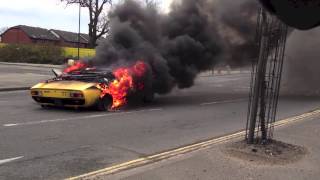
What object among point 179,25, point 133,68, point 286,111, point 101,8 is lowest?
point 286,111

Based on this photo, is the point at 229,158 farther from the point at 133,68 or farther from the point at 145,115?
the point at 133,68

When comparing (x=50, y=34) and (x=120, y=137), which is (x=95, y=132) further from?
(x=50, y=34)

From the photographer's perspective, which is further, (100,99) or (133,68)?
(133,68)

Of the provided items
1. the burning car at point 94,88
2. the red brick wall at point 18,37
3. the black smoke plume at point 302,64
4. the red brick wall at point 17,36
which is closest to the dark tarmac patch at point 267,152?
the burning car at point 94,88

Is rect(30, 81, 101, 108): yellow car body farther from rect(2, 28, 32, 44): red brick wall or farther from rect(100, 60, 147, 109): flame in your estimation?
rect(2, 28, 32, 44): red brick wall

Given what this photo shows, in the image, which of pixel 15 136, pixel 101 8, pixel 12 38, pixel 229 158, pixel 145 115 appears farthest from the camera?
pixel 12 38

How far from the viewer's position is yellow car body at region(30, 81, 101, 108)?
12.4 metres

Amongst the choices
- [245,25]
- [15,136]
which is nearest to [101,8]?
[245,25]

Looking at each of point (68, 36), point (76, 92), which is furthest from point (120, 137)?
point (68, 36)

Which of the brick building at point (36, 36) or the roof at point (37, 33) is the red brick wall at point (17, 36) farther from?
the roof at point (37, 33)

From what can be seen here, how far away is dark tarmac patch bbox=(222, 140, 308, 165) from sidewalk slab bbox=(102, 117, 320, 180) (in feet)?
0.36

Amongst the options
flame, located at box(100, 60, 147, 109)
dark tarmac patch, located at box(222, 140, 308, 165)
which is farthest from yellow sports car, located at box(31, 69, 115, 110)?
dark tarmac patch, located at box(222, 140, 308, 165)

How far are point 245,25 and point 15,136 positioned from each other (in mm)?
12477

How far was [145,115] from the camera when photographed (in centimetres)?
1243
